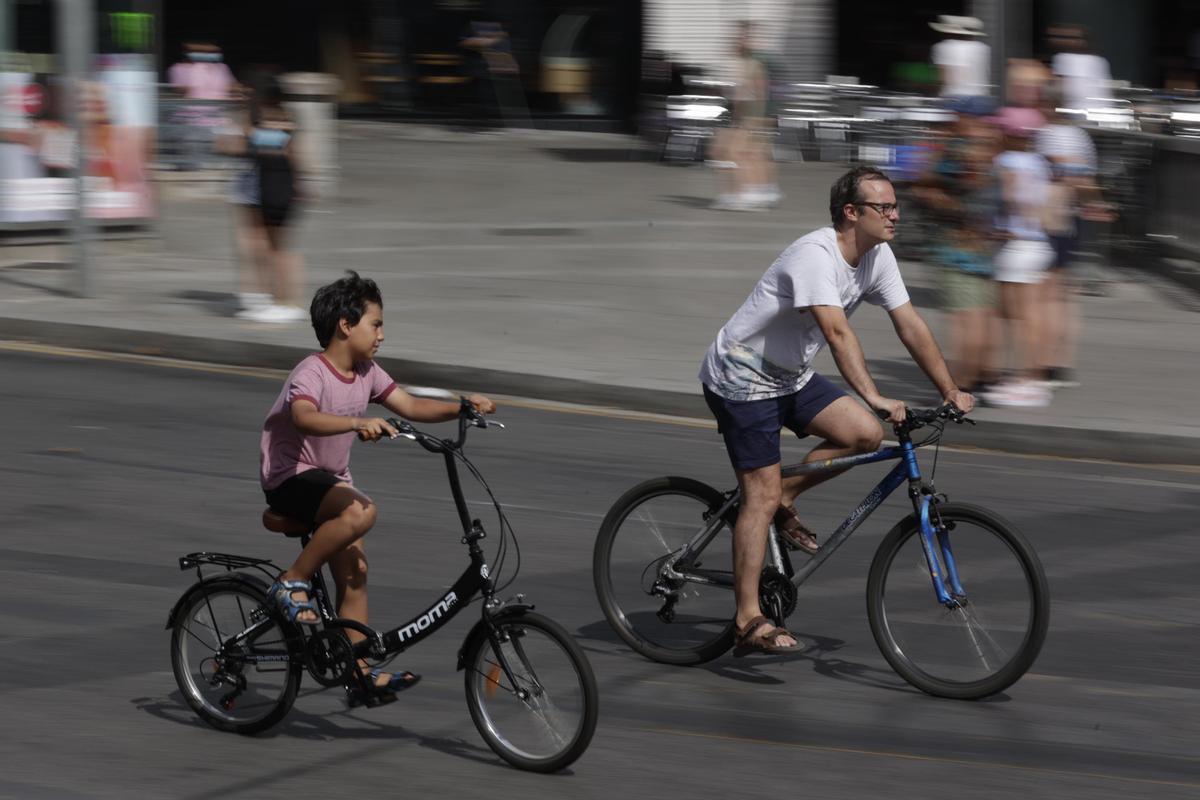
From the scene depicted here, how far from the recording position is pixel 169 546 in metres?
7.85

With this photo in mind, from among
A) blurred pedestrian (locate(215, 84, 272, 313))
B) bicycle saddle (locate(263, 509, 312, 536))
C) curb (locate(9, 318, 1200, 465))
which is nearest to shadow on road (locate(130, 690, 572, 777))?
bicycle saddle (locate(263, 509, 312, 536))

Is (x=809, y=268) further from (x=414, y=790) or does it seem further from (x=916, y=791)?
(x=414, y=790)

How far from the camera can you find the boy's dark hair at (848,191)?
6.17 meters

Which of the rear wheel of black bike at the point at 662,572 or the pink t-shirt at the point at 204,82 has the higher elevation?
the pink t-shirt at the point at 204,82

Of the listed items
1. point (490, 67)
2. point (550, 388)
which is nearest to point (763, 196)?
point (550, 388)

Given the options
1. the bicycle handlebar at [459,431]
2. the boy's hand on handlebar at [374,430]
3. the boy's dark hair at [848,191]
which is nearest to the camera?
the boy's hand on handlebar at [374,430]

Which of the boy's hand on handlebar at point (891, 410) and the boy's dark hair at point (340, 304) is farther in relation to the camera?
the boy's hand on handlebar at point (891, 410)

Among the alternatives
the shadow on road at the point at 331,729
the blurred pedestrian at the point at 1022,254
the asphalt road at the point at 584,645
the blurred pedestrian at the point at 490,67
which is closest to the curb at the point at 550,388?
the asphalt road at the point at 584,645

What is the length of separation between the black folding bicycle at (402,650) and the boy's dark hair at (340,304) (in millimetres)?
422

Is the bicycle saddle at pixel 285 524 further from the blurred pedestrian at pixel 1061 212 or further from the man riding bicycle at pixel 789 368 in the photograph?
the blurred pedestrian at pixel 1061 212

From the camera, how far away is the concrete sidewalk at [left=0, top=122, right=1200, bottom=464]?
11.4m

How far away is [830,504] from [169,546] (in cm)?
329

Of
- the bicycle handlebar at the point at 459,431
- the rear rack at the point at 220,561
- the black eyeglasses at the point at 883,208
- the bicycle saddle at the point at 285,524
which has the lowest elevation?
the rear rack at the point at 220,561

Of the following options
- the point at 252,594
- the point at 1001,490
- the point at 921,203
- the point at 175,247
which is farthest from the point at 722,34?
the point at 252,594
